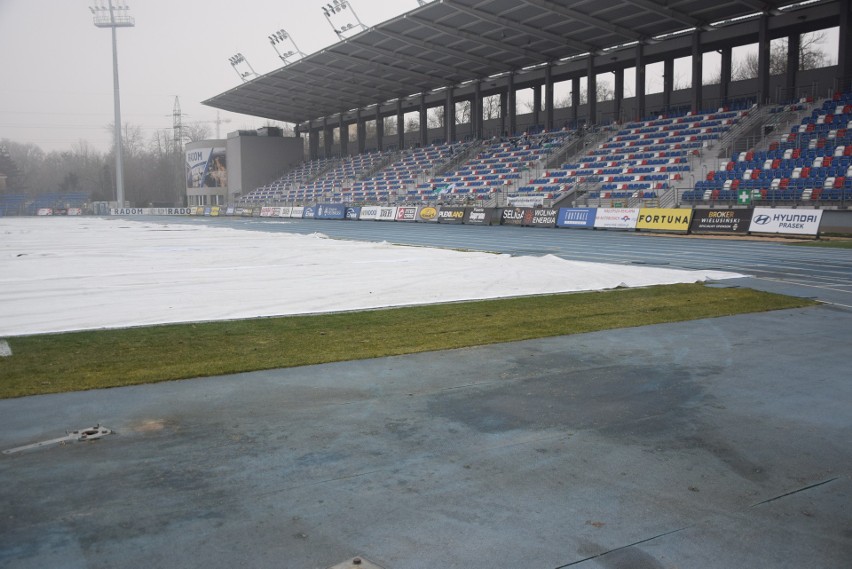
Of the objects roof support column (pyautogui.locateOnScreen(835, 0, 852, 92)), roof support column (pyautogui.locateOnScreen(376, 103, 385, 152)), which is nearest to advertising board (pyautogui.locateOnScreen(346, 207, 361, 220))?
roof support column (pyautogui.locateOnScreen(376, 103, 385, 152))

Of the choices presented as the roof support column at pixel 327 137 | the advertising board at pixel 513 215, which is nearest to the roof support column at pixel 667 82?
the advertising board at pixel 513 215

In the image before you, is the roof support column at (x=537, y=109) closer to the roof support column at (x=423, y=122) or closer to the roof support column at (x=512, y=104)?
the roof support column at (x=512, y=104)

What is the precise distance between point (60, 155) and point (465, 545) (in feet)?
517

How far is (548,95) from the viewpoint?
5272 centimetres

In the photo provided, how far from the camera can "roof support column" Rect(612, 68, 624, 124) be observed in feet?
164

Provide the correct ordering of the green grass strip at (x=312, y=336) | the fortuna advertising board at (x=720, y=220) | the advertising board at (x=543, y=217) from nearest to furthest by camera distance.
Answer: the green grass strip at (x=312, y=336), the fortuna advertising board at (x=720, y=220), the advertising board at (x=543, y=217)

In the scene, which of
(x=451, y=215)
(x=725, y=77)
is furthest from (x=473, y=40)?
(x=725, y=77)

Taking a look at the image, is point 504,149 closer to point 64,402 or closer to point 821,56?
point 821,56

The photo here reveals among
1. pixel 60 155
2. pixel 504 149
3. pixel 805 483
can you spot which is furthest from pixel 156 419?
pixel 60 155

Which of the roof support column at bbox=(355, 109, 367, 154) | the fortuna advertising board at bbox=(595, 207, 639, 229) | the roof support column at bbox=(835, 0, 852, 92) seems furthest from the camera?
the roof support column at bbox=(355, 109, 367, 154)

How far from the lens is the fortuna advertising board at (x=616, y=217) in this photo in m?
34.1

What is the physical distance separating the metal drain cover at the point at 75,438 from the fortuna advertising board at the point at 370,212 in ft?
155

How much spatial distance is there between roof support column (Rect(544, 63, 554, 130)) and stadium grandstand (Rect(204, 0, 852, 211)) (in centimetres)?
11

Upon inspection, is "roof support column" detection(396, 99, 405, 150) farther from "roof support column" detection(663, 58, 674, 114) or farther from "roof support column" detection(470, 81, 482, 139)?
"roof support column" detection(663, 58, 674, 114)
